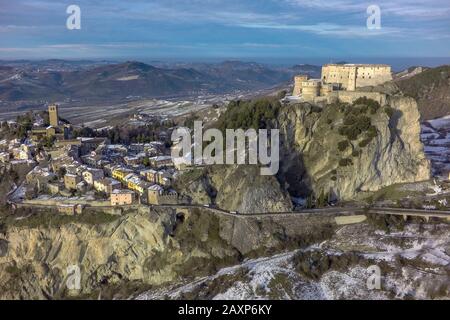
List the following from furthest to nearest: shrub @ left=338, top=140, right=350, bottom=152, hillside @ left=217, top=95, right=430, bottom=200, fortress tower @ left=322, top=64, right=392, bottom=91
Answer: fortress tower @ left=322, top=64, right=392, bottom=91 → shrub @ left=338, top=140, right=350, bottom=152 → hillside @ left=217, top=95, right=430, bottom=200

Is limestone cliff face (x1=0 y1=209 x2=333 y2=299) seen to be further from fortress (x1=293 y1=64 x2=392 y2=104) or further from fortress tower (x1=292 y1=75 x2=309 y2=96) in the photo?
fortress tower (x1=292 y1=75 x2=309 y2=96)

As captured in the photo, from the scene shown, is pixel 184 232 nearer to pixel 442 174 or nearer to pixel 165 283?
pixel 165 283

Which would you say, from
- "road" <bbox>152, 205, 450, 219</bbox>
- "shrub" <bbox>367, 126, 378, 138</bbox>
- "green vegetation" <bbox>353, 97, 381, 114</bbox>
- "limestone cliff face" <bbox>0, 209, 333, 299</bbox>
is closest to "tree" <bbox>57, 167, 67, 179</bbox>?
"limestone cliff face" <bbox>0, 209, 333, 299</bbox>

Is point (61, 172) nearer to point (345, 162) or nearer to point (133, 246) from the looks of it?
point (133, 246)

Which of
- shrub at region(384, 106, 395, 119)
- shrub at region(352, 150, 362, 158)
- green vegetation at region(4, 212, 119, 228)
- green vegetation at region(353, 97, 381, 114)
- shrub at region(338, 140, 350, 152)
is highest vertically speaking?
green vegetation at region(353, 97, 381, 114)

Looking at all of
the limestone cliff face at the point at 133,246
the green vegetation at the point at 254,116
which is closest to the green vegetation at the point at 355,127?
the green vegetation at the point at 254,116

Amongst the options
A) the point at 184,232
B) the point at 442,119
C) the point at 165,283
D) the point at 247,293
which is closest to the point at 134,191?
the point at 184,232

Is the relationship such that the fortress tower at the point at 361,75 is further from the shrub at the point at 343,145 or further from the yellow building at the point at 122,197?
the yellow building at the point at 122,197
